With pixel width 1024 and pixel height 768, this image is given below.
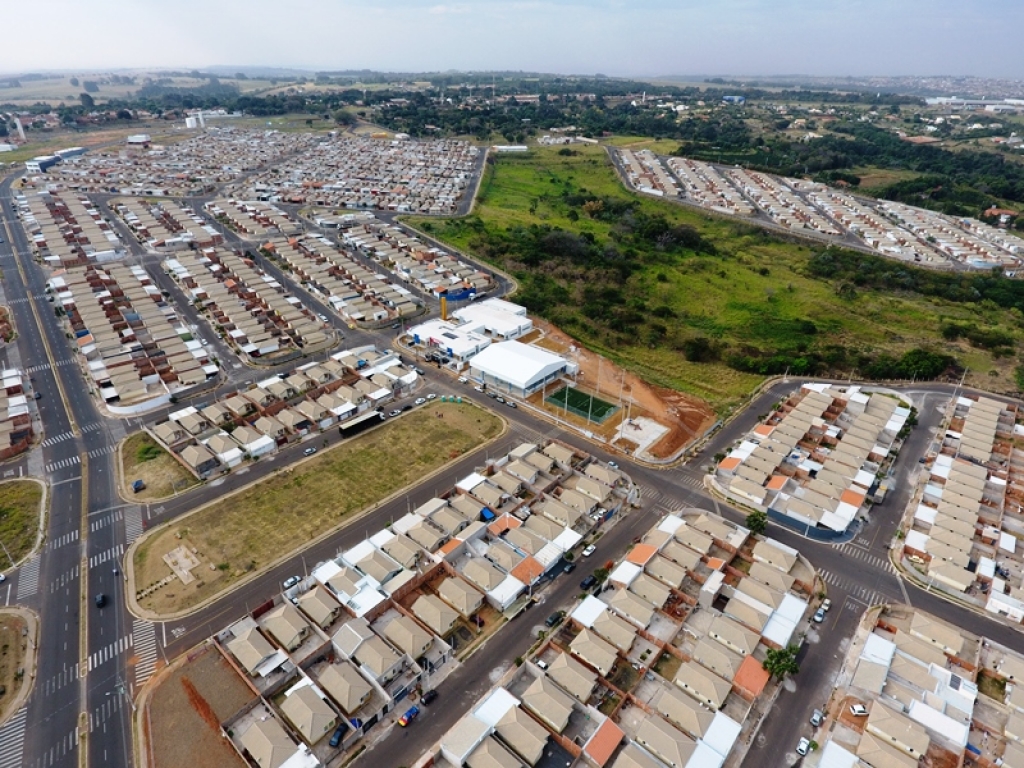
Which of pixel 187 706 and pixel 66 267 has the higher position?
pixel 66 267

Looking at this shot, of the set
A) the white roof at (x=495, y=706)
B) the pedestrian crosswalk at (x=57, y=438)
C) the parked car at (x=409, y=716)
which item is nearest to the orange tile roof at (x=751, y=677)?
the white roof at (x=495, y=706)

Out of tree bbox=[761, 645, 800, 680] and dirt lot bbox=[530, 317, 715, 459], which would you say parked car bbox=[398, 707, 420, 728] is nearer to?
tree bbox=[761, 645, 800, 680]

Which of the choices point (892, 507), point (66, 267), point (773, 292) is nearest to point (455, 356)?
point (892, 507)

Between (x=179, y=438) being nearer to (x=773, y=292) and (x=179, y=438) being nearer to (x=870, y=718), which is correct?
(x=870, y=718)

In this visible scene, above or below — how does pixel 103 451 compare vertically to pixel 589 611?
above

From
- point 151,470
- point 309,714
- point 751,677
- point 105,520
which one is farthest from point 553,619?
point 151,470

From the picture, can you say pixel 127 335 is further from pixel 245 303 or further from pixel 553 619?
pixel 553 619
